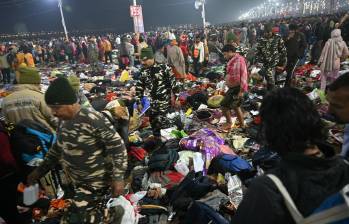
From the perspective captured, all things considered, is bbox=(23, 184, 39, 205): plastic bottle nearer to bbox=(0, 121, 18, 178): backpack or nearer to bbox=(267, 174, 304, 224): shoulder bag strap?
bbox=(0, 121, 18, 178): backpack

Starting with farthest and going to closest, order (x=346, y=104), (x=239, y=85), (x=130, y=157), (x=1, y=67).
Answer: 1. (x=1, y=67)
2. (x=239, y=85)
3. (x=130, y=157)
4. (x=346, y=104)

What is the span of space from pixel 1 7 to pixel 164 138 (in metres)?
52.1

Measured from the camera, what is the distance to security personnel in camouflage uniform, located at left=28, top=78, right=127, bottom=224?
2811 mm

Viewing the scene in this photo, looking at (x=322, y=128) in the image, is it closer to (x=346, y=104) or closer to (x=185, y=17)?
(x=346, y=104)

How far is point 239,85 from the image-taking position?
6.34 metres

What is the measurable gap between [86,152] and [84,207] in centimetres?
54

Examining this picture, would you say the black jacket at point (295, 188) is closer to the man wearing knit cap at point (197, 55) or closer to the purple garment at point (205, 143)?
the purple garment at point (205, 143)

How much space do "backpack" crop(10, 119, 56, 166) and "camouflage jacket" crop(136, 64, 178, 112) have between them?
6.83ft

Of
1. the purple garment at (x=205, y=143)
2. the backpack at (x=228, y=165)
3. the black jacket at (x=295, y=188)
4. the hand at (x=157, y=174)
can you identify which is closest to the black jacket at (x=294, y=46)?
the purple garment at (x=205, y=143)

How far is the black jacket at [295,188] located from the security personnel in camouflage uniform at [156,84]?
4454 millimetres

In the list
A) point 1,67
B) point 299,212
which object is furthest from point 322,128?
point 1,67

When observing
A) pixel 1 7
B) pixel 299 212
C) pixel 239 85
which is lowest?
pixel 239 85

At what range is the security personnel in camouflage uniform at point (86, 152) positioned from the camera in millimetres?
2811

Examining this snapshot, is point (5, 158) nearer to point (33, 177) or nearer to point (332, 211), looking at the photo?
point (33, 177)
